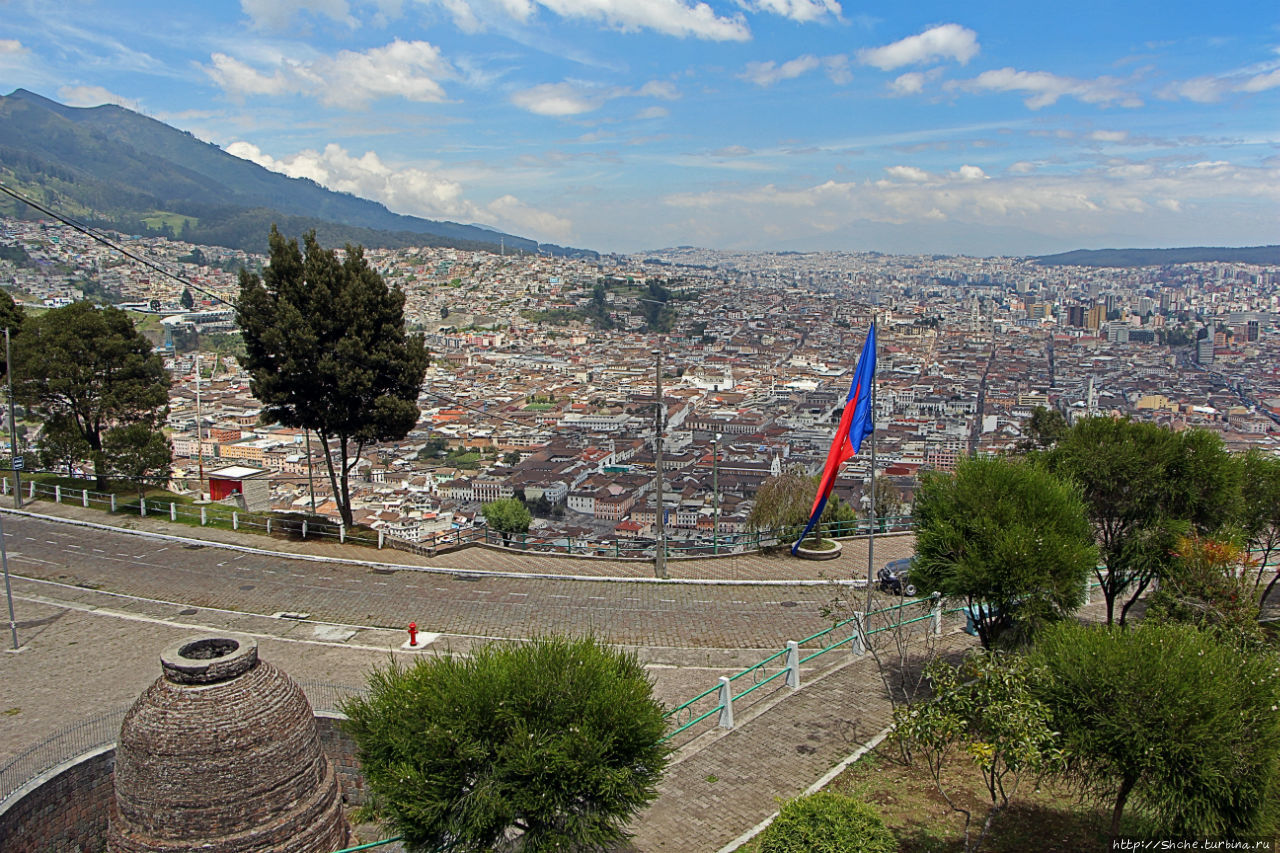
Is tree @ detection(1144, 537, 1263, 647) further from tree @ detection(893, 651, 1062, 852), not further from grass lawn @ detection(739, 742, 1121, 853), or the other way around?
tree @ detection(893, 651, 1062, 852)

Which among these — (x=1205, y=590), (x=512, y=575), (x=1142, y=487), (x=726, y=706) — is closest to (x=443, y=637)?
(x=512, y=575)

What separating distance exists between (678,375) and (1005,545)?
210ft

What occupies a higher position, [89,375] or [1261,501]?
[89,375]

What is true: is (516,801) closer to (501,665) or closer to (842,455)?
(501,665)

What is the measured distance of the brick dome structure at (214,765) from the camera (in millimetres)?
6148

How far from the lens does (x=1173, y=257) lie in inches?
6545

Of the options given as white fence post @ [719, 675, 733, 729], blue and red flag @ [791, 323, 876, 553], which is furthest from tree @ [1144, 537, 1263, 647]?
white fence post @ [719, 675, 733, 729]

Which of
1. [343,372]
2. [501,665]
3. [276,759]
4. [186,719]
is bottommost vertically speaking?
[276,759]

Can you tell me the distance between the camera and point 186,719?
6.22 metres

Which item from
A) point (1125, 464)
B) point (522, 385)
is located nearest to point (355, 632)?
point (1125, 464)

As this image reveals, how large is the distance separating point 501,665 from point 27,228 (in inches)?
6132

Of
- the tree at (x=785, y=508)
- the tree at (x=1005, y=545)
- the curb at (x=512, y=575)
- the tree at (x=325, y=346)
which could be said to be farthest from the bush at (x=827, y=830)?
the tree at (x=325, y=346)

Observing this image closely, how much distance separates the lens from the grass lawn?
5938 millimetres

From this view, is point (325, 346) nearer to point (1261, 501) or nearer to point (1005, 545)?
point (1005, 545)
